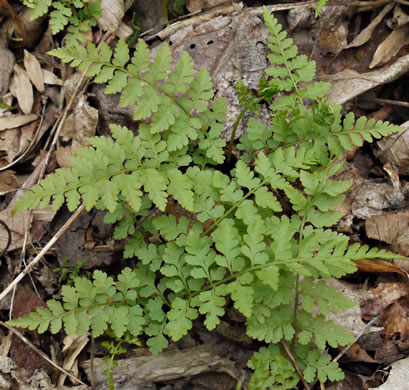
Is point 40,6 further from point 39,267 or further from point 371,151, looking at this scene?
point 371,151

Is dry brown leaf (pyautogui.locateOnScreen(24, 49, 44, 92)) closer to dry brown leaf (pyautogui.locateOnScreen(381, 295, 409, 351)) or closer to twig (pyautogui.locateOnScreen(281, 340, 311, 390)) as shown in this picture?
twig (pyautogui.locateOnScreen(281, 340, 311, 390))

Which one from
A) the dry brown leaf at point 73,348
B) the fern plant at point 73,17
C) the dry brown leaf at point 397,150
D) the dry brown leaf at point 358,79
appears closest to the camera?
the dry brown leaf at point 73,348

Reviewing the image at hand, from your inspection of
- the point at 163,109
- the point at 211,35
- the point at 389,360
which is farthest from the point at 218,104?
the point at 389,360

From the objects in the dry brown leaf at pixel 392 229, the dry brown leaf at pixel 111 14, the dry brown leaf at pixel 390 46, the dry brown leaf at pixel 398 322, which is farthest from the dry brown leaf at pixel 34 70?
the dry brown leaf at pixel 398 322

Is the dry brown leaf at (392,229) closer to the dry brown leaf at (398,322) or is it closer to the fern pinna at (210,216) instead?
the dry brown leaf at (398,322)

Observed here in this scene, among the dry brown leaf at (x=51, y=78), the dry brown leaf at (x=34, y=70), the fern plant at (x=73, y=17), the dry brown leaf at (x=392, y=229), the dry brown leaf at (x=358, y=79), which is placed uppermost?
the fern plant at (x=73, y=17)

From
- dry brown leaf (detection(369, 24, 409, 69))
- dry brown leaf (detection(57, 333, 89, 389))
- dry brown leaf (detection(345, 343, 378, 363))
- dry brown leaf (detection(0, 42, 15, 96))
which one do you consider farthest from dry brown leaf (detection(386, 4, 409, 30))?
dry brown leaf (detection(57, 333, 89, 389))

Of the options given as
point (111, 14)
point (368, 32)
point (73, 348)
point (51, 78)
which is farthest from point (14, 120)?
point (368, 32)
